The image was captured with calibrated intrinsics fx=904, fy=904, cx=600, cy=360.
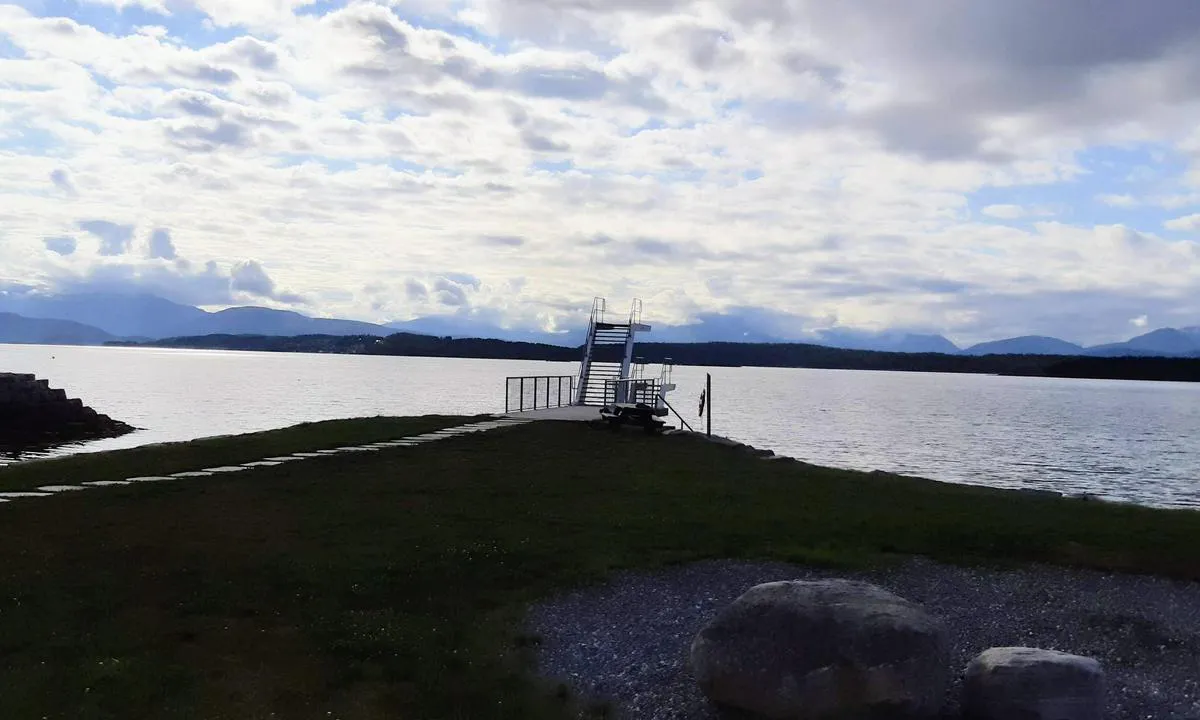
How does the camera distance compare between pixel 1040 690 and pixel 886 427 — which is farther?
pixel 886 427

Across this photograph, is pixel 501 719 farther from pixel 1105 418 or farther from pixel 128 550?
pixel 1105 418

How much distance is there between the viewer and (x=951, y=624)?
35.6 ft

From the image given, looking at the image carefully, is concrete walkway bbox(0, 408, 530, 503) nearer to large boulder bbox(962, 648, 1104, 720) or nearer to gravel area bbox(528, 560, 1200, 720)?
gravel area bbox(528, 560, 1200, 720)

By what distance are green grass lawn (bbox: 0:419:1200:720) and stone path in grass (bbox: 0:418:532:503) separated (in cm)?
83

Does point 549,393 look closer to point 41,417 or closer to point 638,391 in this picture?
point 638,391

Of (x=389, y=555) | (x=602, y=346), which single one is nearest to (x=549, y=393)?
(x=602, y=346)

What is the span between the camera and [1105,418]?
91.1 meters

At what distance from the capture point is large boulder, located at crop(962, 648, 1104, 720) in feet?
26.0

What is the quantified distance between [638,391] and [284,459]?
67.8 feet

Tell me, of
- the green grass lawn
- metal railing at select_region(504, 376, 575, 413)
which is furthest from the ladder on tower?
the green grass lawn

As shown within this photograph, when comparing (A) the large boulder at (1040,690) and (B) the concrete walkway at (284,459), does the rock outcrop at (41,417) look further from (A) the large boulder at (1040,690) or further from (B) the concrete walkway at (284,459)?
(A) the large boulder at (1040,690)

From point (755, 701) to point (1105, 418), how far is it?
317ft

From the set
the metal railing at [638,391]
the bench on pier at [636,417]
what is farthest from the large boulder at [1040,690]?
the metal railing at [638,391]

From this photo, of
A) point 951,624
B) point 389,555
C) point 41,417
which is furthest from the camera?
point 41,417
